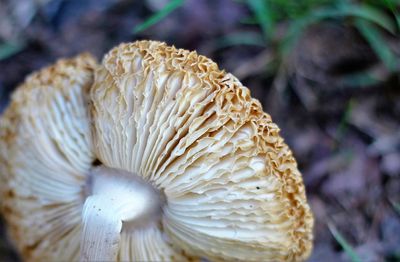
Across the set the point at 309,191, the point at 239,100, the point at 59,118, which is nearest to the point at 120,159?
the point at 59,118

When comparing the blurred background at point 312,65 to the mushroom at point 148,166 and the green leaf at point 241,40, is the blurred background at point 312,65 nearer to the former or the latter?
the green leaf at point 241,40

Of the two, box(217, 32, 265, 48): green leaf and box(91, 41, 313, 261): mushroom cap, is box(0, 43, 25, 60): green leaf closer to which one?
box(217, 32, 265, 48): green leaf

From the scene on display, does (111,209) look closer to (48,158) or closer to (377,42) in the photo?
(48,158)

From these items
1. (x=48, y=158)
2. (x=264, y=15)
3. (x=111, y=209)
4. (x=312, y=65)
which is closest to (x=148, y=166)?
(x=111, y=209)

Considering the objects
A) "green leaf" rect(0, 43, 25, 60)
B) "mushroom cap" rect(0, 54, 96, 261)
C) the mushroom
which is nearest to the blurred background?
"green leaf" rect(0, 43, 25, 60)

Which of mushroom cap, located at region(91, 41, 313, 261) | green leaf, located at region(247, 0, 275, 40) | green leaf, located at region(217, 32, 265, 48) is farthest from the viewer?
green leaf, located at region(217, 32, 265, 48)

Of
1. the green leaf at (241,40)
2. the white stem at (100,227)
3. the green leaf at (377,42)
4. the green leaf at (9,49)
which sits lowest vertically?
the green leaf at (377,42)

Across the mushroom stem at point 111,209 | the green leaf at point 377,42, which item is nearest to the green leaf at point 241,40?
the green leaf at point 377,42
